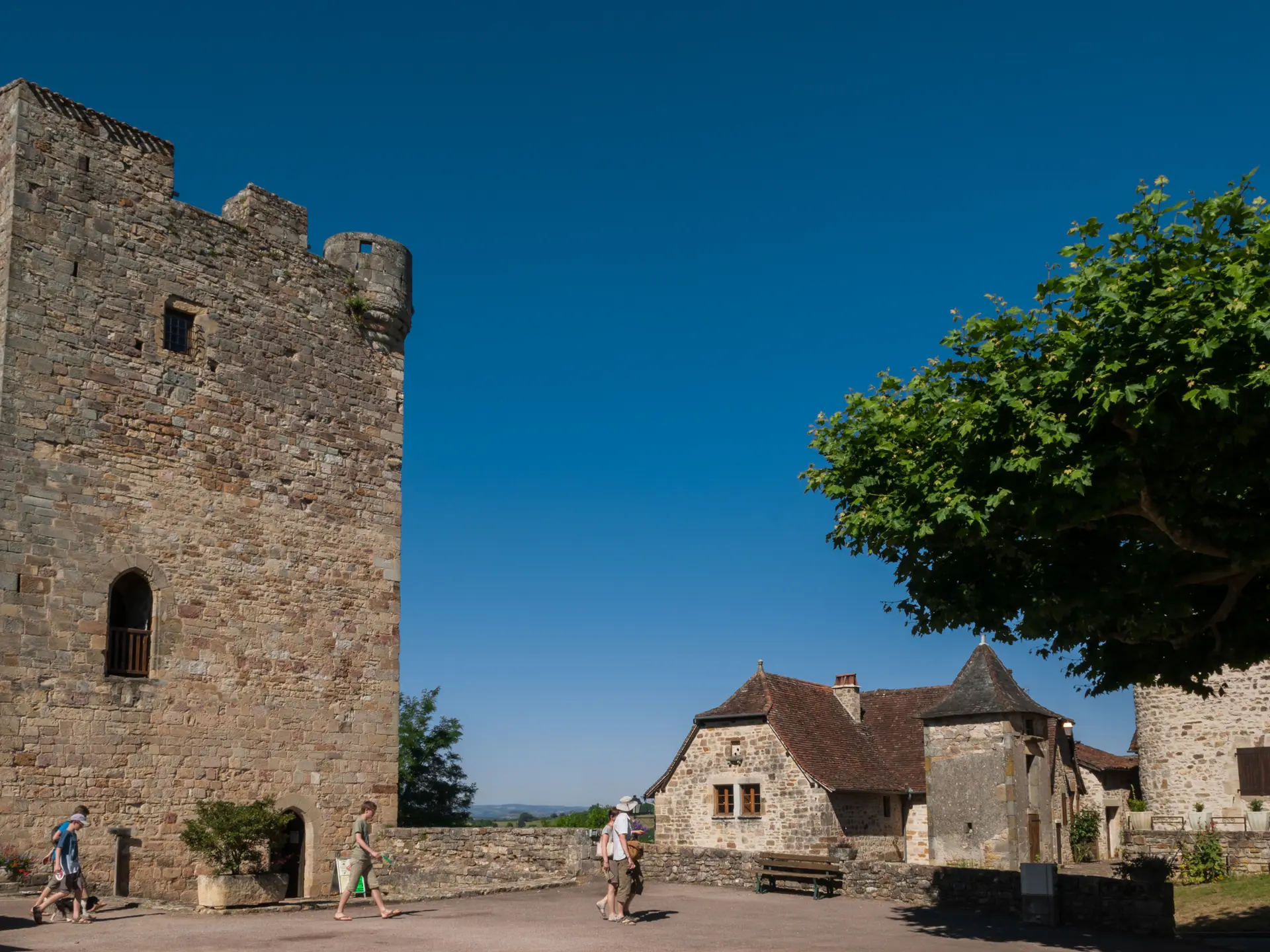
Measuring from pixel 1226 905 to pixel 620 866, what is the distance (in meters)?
10.4

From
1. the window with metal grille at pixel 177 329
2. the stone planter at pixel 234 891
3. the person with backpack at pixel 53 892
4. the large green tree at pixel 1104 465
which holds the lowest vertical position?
the stone planter at pixel 234 891

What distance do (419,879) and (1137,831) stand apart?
14.0 metres

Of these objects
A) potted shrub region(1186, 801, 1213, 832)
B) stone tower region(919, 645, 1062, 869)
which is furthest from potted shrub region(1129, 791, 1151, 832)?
stone tower region(919, 645, 1062, 869)

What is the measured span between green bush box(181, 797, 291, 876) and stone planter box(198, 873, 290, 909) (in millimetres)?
126

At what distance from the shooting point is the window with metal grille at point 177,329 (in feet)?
56.1

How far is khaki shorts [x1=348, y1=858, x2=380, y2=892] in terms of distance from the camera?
13.0 meters

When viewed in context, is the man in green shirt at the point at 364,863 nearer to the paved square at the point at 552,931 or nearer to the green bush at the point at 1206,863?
the paved square at the point at 552,931

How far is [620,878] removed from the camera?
13500mm

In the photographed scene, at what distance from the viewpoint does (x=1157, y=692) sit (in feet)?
85.9

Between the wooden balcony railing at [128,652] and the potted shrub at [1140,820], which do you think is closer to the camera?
the wooden balcony railing at [128,652]

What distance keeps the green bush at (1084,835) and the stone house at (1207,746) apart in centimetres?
668

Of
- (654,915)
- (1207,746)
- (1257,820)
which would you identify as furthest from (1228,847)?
(654,915)

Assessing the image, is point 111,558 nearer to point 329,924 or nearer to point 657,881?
point 329,924

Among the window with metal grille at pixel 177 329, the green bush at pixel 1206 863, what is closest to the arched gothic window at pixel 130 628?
the window with metal grille at pixel 177 329
